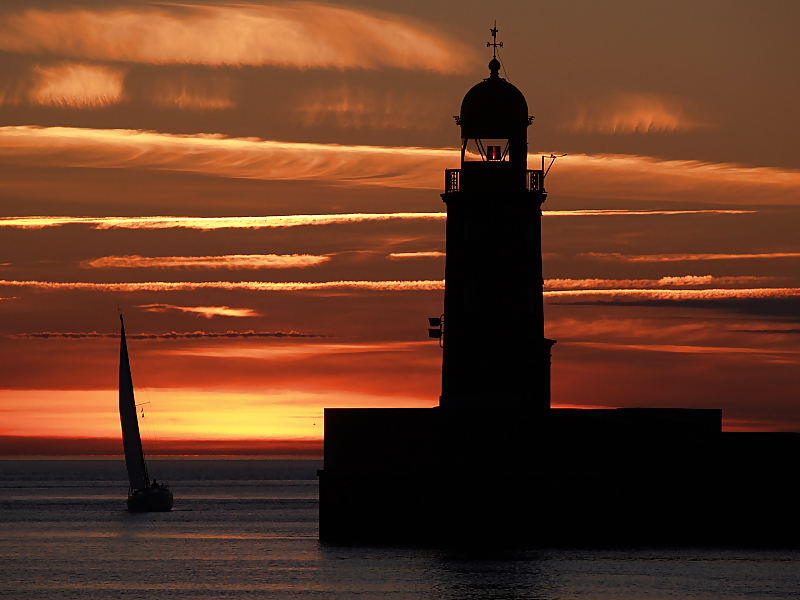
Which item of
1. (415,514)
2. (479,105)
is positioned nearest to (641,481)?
(415,514)

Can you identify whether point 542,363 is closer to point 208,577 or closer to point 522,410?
point 522,410

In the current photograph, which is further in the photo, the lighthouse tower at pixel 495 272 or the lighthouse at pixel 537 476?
the lighthouse tower at pixel 495 272

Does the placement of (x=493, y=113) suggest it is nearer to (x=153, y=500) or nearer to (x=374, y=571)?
(x=374, y=571)

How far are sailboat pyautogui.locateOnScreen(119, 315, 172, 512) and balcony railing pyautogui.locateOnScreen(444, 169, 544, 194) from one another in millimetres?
Answer: 38188

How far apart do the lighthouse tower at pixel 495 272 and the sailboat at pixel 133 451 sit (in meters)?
38.4

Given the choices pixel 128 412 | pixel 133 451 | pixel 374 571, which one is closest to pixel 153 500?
pixel 133 451

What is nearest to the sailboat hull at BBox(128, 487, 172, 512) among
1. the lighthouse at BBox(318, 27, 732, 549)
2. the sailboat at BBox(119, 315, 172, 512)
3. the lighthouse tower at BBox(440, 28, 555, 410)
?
the sailboat at BBox(119, 315, 172, 512)

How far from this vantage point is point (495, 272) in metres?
45.8

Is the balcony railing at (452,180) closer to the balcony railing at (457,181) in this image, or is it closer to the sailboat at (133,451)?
the balcony railing at (457,181)

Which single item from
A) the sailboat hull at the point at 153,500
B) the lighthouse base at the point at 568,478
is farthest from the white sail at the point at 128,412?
the lighthouse base at the point at 568,478

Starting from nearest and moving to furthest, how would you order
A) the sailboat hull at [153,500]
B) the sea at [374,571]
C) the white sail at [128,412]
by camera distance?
the sea at [374,571]
the white sail at [128,412]
the sailboat hull at [153,500]

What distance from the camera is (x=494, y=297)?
1801 inches

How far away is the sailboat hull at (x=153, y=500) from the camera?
95.7 m

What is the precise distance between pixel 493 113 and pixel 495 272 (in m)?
5.93
